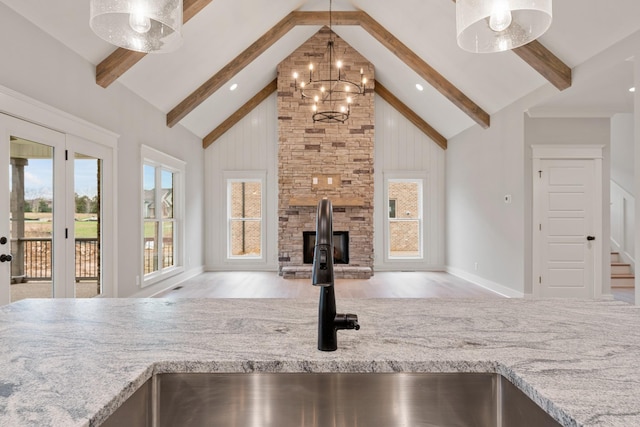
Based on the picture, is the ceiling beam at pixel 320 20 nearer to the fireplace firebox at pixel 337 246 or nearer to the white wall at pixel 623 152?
the white wall at pixel 623 152

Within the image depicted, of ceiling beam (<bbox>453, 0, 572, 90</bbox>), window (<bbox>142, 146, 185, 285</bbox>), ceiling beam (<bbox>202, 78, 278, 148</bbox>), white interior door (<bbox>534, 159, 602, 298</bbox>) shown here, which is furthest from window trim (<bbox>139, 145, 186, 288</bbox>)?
white interior door (<bbox>534, 159, 602, 298</bbox>)

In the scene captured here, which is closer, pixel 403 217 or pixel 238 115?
pixel 238 115

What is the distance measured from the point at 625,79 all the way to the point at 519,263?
2549 mm

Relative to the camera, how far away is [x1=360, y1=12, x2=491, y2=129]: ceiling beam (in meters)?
6.15

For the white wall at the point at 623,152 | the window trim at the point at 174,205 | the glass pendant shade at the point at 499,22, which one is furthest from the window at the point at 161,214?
the white wall at the point at 623,152

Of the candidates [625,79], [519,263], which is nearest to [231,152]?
[519,263]

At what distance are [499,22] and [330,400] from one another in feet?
4.83

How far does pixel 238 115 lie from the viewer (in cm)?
820

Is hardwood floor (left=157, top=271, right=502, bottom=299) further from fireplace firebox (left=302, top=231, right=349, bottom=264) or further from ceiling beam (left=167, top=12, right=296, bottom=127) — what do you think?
ceiling beam (left=167, top=12, right=296, bottom=127)

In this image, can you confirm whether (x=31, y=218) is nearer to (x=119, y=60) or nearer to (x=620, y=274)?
(x=119, y=60)

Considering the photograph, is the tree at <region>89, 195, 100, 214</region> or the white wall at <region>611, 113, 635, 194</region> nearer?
the tree at <region>89, 195, 100, 214</region>

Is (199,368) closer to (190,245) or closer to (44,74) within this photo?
(44,74)

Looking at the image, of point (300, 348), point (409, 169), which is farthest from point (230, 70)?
point (300, 348)

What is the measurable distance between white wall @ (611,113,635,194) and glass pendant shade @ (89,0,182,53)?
7746mm
